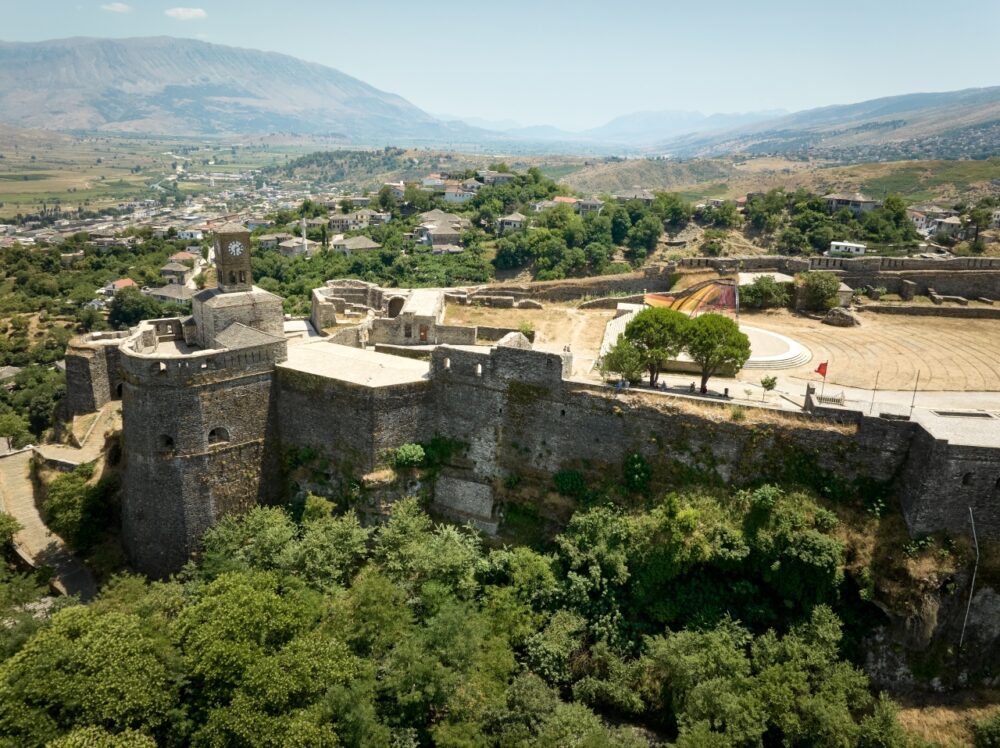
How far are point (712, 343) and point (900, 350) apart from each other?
47.0 feet

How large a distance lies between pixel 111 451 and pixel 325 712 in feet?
63.2

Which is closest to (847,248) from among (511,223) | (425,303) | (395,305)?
(511,223)

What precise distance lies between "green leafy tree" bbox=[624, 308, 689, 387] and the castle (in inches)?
97.8

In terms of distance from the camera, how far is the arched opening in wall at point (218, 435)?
2752 cm

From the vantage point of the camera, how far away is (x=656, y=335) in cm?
2777

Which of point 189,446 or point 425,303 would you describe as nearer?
point 189,446

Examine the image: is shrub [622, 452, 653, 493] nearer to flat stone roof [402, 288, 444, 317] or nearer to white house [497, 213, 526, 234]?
flat stone roof [402, 288, 444, 317]

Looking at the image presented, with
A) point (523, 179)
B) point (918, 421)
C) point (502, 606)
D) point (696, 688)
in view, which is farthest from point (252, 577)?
point (523, 179)

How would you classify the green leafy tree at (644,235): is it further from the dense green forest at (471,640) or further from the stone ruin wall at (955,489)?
the stone ruin wall at (955,489)

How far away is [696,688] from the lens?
2089cm

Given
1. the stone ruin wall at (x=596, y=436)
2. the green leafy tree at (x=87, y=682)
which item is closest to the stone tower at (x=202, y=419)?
the green leafy tree at (x=87, y=682)

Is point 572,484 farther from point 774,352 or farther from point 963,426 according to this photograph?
point 774,352

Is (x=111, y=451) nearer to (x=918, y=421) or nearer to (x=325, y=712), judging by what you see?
(x=325, y=712)

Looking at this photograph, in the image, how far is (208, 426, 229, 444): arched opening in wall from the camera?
90.3ft
